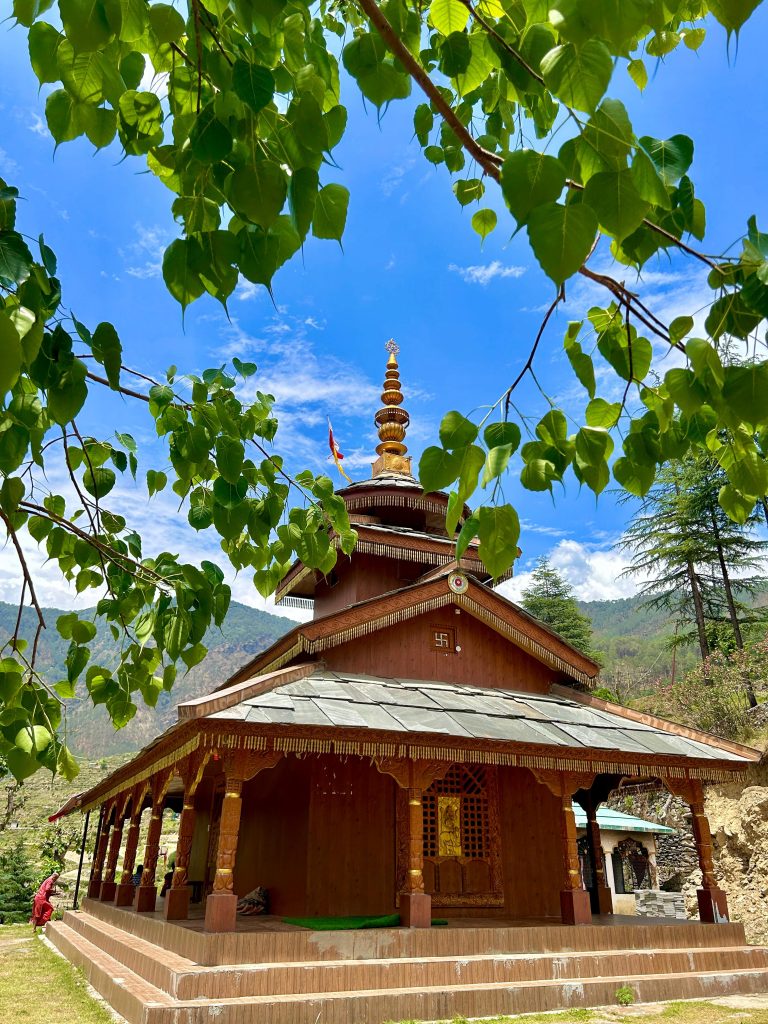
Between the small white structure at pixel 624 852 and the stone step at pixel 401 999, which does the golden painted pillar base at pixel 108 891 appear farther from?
the small white structure at pixel 624 852

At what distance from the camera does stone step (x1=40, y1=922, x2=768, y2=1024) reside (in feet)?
23.2

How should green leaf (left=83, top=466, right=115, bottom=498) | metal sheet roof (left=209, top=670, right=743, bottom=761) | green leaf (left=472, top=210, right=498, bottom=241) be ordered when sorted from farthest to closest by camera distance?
1. metal sheet roof (left=209, top=670, right=743, bottom=761)
2. green leaf (left=83, top=466, right=115, bottom=498)
3. green leaf (left=472, top=210, right=498, bottom=241)

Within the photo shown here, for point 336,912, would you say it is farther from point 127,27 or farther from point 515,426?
point 127,27

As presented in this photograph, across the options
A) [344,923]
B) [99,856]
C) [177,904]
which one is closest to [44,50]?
[344,923]

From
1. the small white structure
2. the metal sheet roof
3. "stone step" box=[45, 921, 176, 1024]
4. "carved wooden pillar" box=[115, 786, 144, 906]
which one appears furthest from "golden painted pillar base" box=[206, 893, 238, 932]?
the small white structure

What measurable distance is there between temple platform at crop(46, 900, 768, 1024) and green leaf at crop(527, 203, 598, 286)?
7800mm

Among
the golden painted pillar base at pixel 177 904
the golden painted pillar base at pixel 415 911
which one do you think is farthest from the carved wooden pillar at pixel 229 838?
the golden painted pillar base at pixel 415 911

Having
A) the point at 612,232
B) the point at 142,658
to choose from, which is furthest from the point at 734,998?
the point at 612,232

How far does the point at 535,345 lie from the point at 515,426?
25cm

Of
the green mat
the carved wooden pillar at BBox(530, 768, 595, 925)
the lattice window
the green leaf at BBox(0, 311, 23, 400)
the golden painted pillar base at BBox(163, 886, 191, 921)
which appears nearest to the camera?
the green leaf at BBox(0, 311, 23, 400)

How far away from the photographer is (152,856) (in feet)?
38.9

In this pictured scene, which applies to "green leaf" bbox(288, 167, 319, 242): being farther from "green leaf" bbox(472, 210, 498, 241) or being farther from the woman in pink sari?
the woman in pink sari

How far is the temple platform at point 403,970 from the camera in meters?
7.39

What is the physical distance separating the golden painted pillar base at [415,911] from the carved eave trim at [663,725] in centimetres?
501
